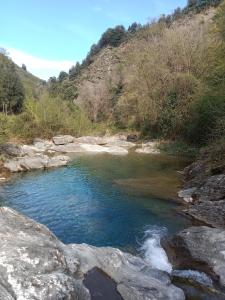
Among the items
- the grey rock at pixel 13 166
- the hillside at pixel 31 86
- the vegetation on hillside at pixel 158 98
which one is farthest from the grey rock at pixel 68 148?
the hillside at pixel 31 86

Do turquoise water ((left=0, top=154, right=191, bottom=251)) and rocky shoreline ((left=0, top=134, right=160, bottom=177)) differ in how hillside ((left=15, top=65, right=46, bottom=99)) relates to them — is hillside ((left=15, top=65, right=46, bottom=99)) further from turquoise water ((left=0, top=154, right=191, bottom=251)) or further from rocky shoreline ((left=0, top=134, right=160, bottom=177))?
turquoise water ((left=0, top=154, right=191, bottom=251))

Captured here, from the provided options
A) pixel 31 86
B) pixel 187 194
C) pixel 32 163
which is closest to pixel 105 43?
pixel 31 86

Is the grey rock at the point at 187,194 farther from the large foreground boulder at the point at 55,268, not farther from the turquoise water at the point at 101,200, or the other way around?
the large foreground boulder at the point at 55,268

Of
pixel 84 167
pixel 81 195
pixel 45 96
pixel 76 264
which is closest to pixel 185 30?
pixel 45 96

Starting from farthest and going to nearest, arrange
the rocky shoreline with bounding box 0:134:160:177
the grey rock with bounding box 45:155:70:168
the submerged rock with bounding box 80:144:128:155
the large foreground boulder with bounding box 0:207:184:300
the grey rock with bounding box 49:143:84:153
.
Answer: the grey rock with bounding box 49:143:84:153, the submerged rock with bounding box 80:144:128:155, the grey rock with bounding box 45:155:70:168, the rocky shoreline with bounding box 0:134:160:177, the large foreground boulder with bounding box 0:207:184:300

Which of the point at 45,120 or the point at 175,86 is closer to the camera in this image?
the point at 175,86

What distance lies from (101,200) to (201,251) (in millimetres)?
10149

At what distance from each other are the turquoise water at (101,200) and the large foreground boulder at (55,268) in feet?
9.91

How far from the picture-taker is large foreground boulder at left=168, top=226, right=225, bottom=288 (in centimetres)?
1301

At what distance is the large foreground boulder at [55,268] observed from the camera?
8930 mm

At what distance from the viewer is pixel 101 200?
23.2m

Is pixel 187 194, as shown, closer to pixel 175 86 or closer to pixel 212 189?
pixel 212 189

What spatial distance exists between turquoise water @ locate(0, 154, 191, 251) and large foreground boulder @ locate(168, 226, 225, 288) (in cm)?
191

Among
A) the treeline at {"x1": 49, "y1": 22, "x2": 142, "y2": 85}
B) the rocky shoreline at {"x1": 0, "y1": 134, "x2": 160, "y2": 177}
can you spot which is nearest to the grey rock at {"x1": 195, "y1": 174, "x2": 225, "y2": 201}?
the rocky shoreline at {"x1": 0, "y1": 134, "x2": 160, "y2": 177}
